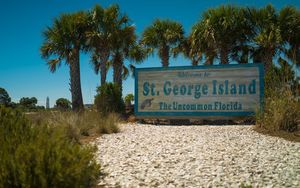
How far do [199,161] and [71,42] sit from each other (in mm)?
16864

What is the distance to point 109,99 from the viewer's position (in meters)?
16.6

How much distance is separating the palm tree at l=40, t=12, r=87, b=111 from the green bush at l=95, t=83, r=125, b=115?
4644 mm

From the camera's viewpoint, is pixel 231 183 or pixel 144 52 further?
pixel 144 52

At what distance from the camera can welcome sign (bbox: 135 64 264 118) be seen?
13477 millimetres

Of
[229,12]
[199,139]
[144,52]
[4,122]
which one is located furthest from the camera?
[144,52]

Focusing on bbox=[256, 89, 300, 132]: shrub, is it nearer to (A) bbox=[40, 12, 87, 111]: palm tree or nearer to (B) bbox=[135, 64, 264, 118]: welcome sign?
(B) bbox=[135, 64, 264, 118]: welcome sign

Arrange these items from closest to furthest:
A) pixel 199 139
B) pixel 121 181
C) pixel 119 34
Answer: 1. pixel 121 181
2. pixel 199 139
3. pixel 119 34

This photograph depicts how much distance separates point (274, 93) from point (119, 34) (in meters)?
12.9

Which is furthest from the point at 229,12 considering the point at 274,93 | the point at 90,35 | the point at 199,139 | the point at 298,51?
the point at 199,139

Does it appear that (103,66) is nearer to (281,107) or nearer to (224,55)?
(224,55)

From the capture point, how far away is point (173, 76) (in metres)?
14.4

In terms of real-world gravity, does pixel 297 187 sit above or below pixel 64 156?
below

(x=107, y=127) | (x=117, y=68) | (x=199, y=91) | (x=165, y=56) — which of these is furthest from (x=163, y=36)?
(x=107, y=127)

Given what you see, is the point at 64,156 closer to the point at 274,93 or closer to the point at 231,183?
the point at 231,183
